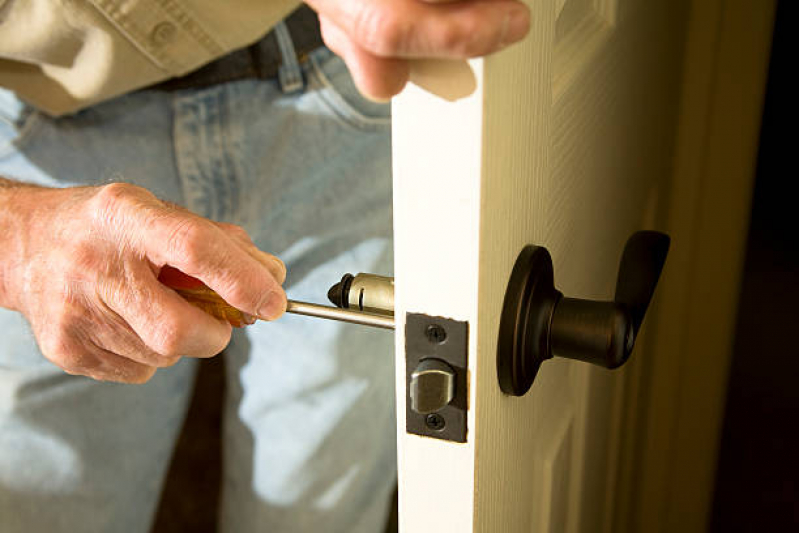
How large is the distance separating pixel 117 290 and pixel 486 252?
0.86ft

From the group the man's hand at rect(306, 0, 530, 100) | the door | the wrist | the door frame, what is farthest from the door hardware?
the door frame

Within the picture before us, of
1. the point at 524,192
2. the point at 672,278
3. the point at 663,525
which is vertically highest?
the point at 524,192

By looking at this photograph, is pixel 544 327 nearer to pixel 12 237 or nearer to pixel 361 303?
pixel 361 303

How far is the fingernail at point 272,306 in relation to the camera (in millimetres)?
457

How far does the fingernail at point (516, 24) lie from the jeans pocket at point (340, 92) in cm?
47

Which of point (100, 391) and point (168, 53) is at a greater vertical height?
point (168, 53)

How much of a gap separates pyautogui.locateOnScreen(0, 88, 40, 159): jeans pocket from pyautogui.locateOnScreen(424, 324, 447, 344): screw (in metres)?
0.51

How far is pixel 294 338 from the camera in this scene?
2.66 feet

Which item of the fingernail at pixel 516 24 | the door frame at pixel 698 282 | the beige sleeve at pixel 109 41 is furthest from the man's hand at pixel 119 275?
the door frame at pixel 698 282

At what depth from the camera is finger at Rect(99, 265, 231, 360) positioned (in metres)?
0.47

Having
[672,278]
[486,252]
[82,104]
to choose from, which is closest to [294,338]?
[82,104]

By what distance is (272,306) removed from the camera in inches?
18.1

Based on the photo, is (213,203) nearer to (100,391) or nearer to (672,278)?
(100,391)

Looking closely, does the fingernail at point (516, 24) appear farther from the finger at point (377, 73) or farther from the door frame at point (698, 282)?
the door frame at point (698, 282)
